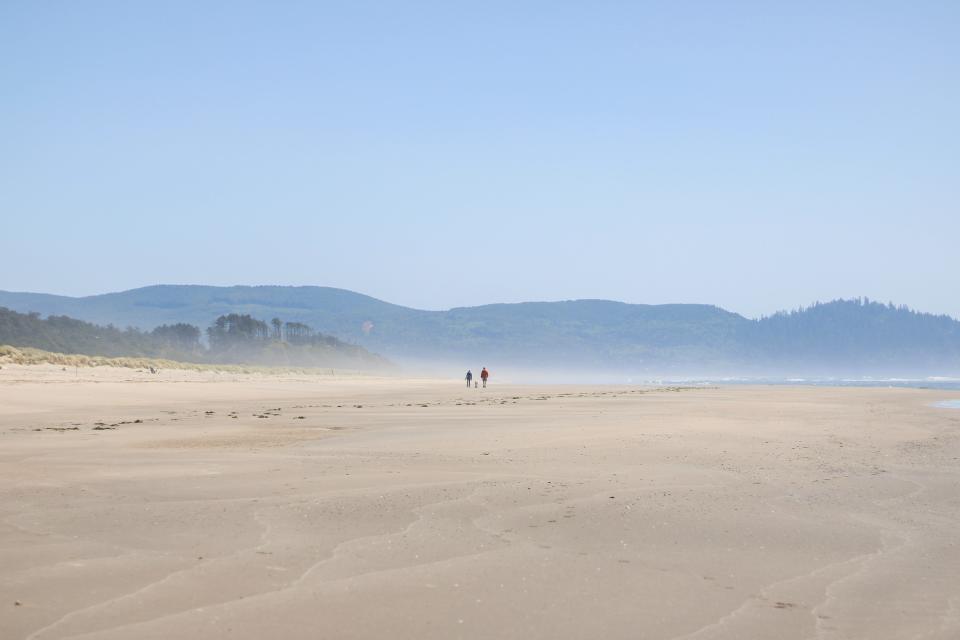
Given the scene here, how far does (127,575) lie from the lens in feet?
14.2

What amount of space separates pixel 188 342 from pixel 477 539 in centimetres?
9676

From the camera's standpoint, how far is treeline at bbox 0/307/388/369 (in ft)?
206

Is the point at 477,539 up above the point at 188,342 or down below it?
below

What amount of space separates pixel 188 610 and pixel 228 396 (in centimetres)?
2243

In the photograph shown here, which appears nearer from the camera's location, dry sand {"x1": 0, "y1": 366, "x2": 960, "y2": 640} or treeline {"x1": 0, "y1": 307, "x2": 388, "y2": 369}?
dry sand {"x1": 0, "y1": 366, "x2": 960, "y2": 640}

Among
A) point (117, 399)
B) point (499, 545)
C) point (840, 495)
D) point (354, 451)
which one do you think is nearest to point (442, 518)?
point (499, 545)

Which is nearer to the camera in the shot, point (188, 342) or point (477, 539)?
point (477, 539)

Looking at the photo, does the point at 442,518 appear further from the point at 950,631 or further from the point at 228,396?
the point at 228,396

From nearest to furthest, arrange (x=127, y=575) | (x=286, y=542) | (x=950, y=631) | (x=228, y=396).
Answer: (x=950, y=631)
(x=127, y=575)
(x=286, y=542)
(x=228, y=396)

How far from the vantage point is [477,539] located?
5324mm

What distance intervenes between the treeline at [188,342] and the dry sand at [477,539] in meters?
55.3

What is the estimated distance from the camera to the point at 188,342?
96.5 metres

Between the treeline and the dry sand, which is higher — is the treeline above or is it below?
above

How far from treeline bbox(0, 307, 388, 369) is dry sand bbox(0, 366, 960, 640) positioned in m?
55.3
